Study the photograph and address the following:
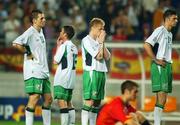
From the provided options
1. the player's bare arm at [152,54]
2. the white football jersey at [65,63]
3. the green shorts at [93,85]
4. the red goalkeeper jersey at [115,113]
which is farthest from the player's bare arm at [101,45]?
the red goalkeeper jersey at [115,113]

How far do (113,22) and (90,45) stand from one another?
306 inches

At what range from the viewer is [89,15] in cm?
2597

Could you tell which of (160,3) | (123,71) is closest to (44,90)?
(123,71)

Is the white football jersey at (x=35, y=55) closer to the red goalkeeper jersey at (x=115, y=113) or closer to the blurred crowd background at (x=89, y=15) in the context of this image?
the red goalkeeper jersey at (x=115, y=113)

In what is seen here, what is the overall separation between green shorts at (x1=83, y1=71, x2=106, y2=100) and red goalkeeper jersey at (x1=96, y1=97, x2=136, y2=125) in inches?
141

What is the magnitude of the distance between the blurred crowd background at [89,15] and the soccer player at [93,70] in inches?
267

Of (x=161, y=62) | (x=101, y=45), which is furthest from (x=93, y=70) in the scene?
(x=161, y=62)

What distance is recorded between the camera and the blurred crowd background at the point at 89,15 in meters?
25.2

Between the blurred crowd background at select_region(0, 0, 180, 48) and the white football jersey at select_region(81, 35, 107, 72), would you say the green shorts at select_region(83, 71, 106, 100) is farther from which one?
the blurred crowd background at select_region(0, 0, 180, 48)

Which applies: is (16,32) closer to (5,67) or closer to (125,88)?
(5,67)

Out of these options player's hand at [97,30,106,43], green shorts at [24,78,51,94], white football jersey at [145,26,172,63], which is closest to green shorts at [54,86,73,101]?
green shorts at [24,78,51,94]

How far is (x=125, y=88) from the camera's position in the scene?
46.2ft

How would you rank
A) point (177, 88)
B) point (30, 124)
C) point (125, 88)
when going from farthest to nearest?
point (177, 88) → point (30, 124) → point (125, 88)

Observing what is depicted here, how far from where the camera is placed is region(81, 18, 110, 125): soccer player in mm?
17719
